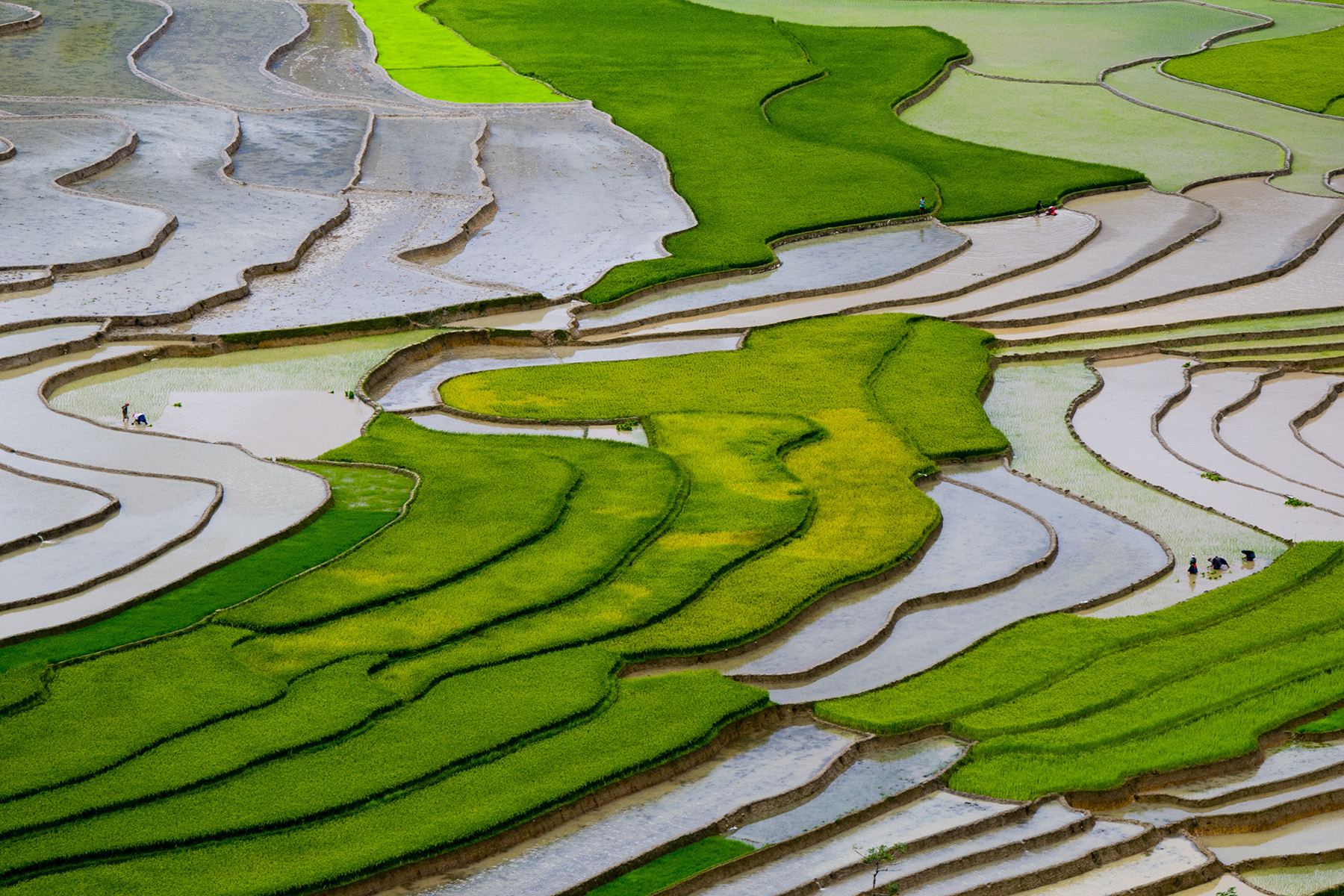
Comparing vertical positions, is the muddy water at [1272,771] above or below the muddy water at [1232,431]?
below

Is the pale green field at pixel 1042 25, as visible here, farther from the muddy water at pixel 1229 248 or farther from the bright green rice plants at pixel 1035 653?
the bright green rice plants at pixel 1035 653

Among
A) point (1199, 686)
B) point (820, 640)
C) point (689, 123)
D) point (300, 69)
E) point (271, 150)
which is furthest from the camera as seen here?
point (300, 69)

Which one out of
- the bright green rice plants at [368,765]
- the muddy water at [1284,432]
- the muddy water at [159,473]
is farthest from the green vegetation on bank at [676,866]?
the muddy water at [1284,432]

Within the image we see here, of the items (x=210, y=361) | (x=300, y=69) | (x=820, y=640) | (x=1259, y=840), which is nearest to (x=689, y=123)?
(x=300, y=69)

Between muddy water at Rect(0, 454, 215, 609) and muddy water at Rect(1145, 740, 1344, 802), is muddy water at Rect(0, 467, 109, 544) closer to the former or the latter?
muddy water at Rect(0, 454, 215, 609)

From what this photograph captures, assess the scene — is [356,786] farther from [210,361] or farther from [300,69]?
[300,69]

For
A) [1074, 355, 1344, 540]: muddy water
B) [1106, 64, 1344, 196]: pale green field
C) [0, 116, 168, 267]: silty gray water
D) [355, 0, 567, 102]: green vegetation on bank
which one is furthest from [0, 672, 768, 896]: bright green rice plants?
[355, 0, 567, 102]: green vegetation on bank

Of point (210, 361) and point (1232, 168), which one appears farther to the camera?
point (1232, 168)
